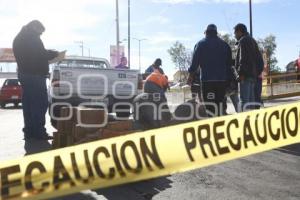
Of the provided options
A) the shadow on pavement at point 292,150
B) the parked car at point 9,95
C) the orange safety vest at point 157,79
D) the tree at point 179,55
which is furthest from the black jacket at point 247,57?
the tree at point 179,55

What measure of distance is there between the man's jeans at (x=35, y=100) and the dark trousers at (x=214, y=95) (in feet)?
8.83

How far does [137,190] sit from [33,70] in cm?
397

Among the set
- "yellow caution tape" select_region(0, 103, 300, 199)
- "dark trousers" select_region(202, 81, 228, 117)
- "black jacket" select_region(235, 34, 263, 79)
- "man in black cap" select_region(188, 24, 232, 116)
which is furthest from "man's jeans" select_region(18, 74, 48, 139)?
"yellow caution tape" select_region(0, 103, 300, 199)

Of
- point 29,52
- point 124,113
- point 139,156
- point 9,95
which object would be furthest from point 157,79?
point 9,95

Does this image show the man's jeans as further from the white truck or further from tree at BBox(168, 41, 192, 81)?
tree at BBox(168, 41, 192, 81)

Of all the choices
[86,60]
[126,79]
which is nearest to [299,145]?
[126,79]

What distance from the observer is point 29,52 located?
28.4 feet

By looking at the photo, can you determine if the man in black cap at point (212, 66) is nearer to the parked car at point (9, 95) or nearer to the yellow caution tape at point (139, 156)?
the yellow caution tape at point (139, 156)

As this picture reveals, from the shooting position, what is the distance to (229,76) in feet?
29.3

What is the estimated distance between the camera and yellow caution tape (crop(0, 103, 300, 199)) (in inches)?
157

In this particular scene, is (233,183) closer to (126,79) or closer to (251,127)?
(251,127)

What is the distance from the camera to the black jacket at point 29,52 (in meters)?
8.66

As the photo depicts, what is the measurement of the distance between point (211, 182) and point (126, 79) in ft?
22.3

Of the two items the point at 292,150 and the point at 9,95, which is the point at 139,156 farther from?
the point at 9,95
